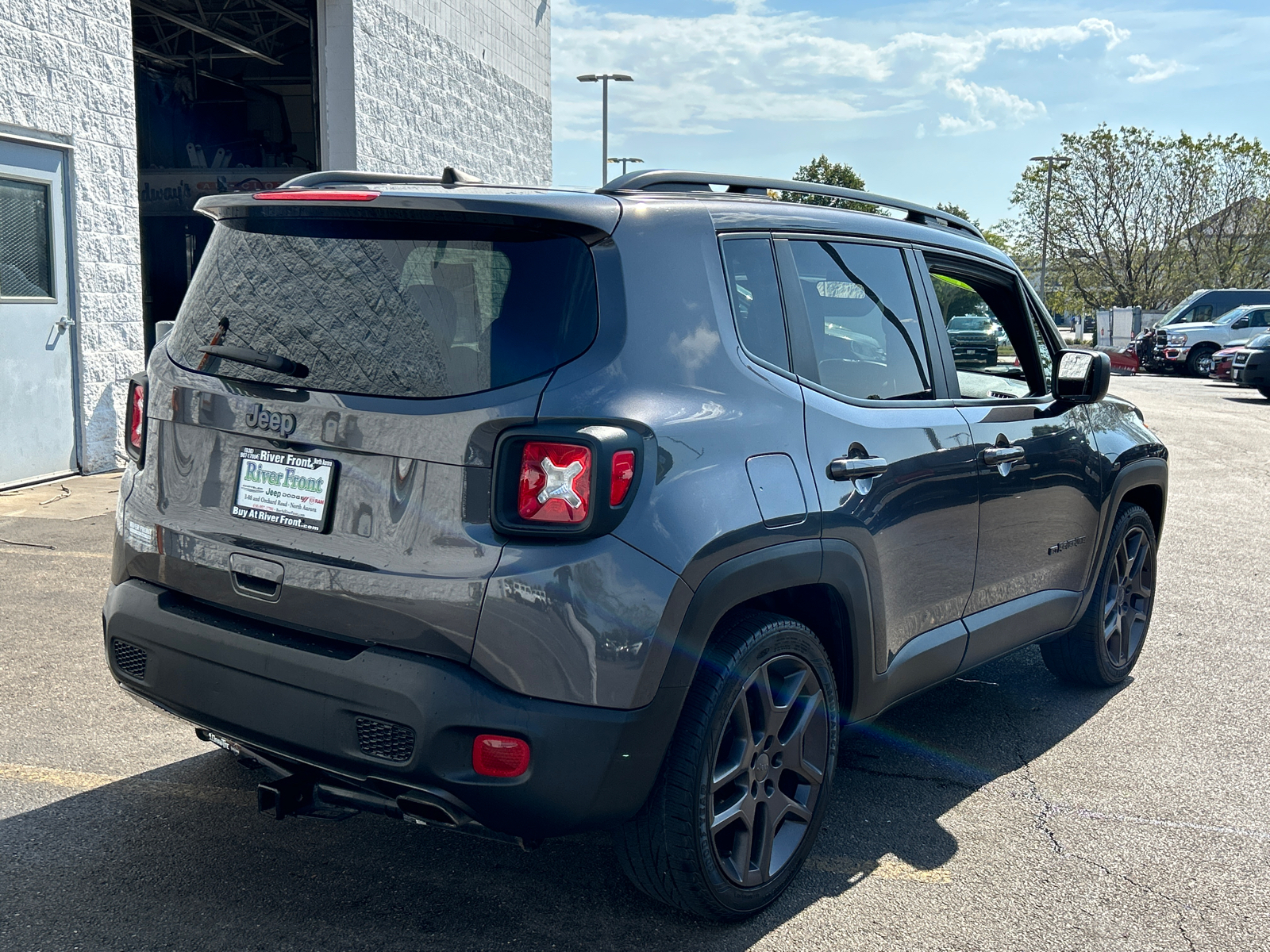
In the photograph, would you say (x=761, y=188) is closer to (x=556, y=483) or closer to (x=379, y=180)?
(x=379, y=180)

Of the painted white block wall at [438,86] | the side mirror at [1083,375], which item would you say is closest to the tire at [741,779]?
the side mirror at [1083,375]

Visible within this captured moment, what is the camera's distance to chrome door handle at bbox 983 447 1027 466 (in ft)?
12.8

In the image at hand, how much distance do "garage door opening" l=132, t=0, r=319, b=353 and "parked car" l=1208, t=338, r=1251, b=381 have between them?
71.0 feet

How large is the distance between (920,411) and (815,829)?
1.31 metres

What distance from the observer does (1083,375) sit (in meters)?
4.32

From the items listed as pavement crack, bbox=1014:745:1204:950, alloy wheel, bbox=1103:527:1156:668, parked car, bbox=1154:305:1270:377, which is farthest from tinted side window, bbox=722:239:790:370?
parked car, bbox=1154:305:1270:377

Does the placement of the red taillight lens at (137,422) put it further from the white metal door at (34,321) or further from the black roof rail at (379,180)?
the white metal door at (34,321)

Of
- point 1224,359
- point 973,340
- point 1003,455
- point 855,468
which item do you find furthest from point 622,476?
point 1224,359

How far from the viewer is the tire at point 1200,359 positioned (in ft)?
104

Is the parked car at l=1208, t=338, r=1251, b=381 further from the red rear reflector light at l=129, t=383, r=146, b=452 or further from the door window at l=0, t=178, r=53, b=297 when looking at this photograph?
the red rear reflector light at l=129, t=383, r=146, b=452

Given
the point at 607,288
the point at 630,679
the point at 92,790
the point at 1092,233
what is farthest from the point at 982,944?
the point at 1092,233

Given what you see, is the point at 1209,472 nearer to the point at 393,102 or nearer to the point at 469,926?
the point at 393,102

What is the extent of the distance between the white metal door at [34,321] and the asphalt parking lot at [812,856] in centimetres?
411

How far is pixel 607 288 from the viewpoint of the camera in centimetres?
270
